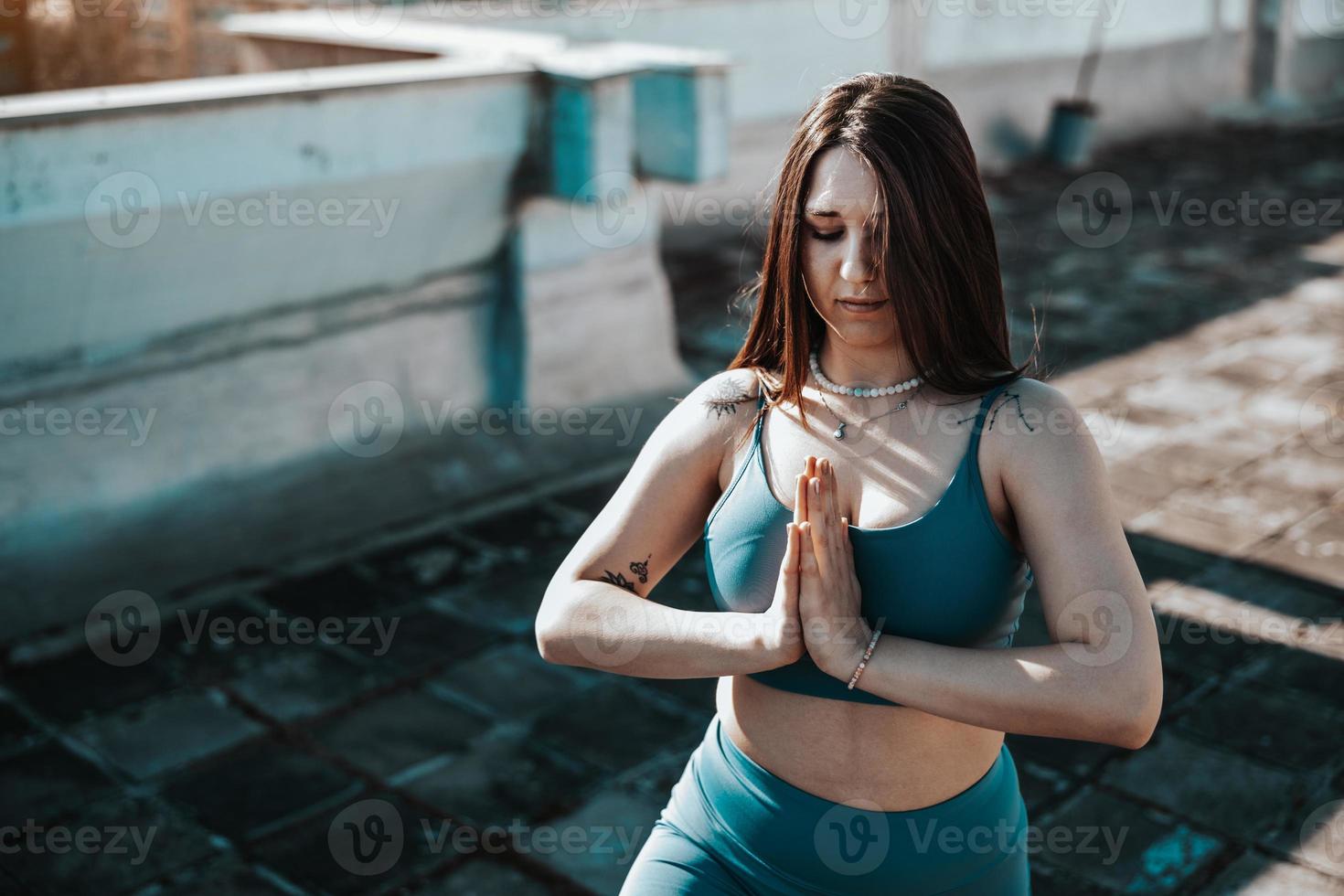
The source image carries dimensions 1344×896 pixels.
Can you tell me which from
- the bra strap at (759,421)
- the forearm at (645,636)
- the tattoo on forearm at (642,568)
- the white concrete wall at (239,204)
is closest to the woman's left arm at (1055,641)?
the forearm at (645,636)

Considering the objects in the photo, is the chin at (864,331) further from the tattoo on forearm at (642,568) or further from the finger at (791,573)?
the tattoo on forearm at (642,568)

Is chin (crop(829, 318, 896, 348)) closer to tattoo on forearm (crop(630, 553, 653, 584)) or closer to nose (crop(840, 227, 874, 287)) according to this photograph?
nose (crop(840, 227, 874, 287))

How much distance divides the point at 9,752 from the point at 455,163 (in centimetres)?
292

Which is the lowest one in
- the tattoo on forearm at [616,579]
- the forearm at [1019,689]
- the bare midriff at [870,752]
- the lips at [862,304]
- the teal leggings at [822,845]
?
the teal leggings at [822,845]

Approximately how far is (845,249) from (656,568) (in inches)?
24.4

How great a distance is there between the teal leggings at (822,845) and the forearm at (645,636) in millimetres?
235

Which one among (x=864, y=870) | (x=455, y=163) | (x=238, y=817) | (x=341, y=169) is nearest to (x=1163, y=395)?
(x=455, y=163)

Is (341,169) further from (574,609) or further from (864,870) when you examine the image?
(864,870)

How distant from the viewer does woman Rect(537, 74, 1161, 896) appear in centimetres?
195

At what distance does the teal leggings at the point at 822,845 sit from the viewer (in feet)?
6.84

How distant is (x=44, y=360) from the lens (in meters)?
4.89

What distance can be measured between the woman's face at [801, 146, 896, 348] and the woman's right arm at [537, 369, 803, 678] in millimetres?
285

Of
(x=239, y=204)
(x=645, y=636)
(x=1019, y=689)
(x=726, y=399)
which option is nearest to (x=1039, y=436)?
(x=1019, y=689)

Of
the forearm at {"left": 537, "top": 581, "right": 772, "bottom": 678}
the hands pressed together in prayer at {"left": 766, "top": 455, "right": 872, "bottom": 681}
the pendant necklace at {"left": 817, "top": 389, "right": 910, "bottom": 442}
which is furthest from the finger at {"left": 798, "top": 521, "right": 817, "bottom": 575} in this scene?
the pendant necklace at {"left": 817, "top": 389, "right": 910, "bottom": 442}
